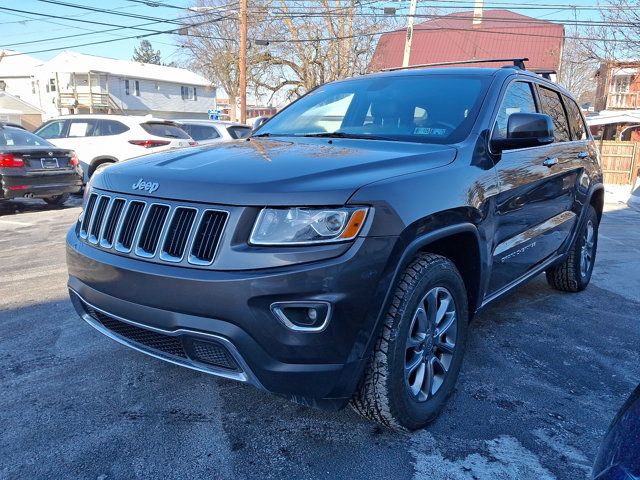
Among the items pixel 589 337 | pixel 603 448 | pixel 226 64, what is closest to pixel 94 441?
pixel 603 448

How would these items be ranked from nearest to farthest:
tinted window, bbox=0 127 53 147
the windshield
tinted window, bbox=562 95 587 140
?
the windshield
tinted window, bbox=562 95 587 140
tinted window, bbox=0 127 53 147

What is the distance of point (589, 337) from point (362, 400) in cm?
245

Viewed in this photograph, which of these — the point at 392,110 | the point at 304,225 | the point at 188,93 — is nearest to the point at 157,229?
the point at 304,225

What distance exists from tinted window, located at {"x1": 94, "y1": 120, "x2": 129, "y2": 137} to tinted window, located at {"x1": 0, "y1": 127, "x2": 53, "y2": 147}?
1.74 metres

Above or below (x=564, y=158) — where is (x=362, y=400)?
below

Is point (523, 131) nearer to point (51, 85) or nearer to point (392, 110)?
point (392, 110)

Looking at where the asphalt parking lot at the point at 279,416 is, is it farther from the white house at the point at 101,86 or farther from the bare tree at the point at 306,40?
the white house at the point at 101,86

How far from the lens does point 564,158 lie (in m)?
4.12

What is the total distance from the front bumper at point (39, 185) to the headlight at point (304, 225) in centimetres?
837

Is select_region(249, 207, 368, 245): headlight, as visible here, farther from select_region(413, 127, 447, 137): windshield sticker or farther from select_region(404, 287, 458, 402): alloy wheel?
select_region(413, 127, 447, 137): windshield sticker

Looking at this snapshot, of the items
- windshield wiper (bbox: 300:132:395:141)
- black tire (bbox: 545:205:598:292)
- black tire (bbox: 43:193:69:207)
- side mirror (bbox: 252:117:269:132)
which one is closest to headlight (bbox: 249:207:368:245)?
windshield wiper (bbox: 300:132:395:141)

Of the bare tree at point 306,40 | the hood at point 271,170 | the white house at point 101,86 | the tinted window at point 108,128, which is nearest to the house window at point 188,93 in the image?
the white house at point 101,86

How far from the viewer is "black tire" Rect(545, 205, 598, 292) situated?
15.8 ft

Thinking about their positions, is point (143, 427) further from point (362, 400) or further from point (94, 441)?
point (362, 400)
